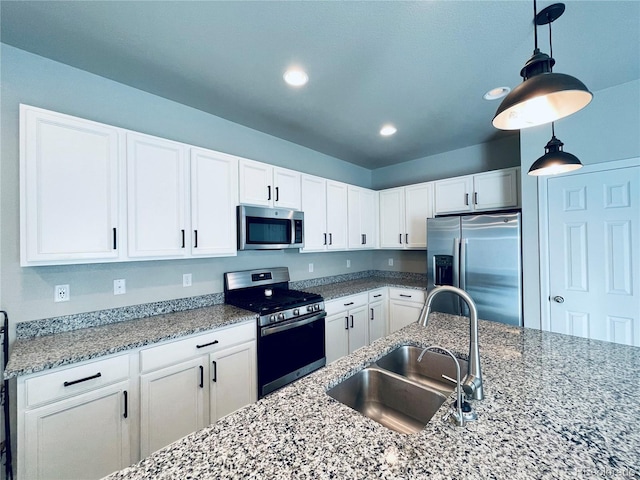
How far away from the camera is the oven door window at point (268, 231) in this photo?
2.51 metres

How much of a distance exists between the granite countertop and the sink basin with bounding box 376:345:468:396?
3.90 ft

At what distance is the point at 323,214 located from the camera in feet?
10.8

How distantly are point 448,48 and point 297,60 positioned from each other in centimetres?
100

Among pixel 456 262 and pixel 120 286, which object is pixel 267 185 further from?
pixel 456 262

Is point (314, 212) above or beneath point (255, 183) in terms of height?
beneath

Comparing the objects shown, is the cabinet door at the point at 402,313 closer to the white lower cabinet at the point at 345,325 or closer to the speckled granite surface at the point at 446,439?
the white lower cabinet at the point at 345,325

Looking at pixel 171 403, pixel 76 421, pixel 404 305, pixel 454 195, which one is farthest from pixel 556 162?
pixel 76 421

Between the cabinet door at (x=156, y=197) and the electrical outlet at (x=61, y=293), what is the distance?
0.49 meters

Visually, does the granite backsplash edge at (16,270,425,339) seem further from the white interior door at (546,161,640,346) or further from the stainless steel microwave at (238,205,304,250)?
the white interior door at (546,161,640,346)

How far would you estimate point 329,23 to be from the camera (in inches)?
60.1

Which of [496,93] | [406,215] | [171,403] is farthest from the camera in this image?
[406,215]

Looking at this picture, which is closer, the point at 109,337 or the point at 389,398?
the point at 389,398

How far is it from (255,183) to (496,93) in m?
2.26

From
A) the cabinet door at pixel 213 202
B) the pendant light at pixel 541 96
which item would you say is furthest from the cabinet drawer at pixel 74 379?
the pendant light at pixel 541 96
